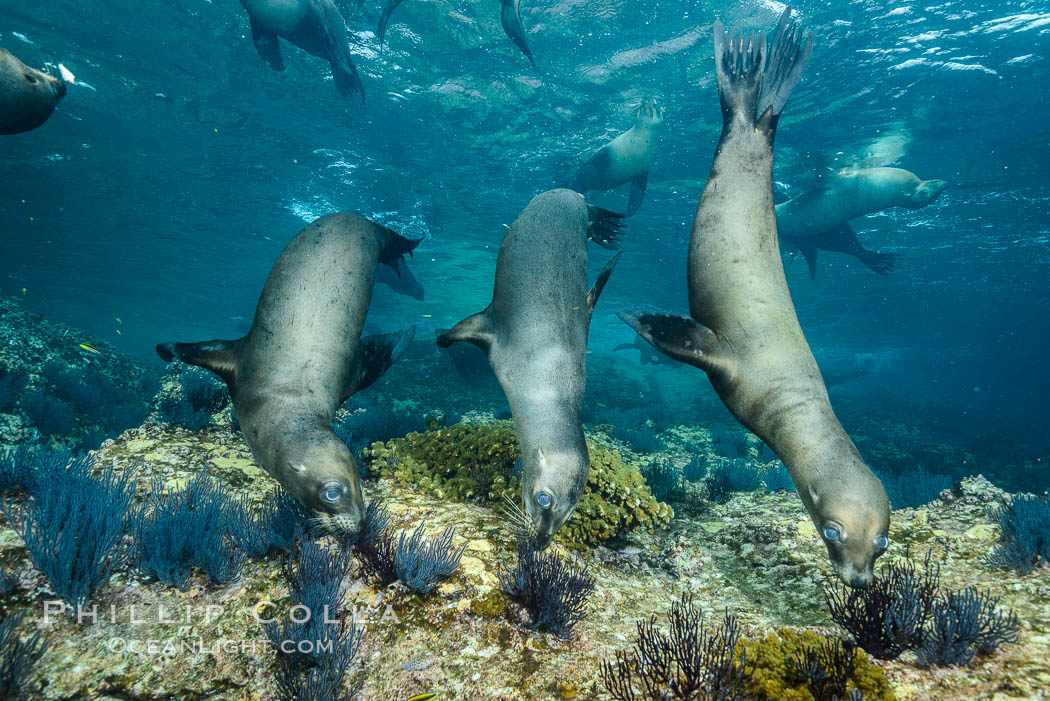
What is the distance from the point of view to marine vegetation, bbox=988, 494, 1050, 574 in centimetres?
304

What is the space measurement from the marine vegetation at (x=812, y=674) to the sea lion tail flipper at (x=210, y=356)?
4067 millimetres

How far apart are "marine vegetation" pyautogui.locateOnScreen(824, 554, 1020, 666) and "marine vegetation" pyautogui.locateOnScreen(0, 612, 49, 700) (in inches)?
162

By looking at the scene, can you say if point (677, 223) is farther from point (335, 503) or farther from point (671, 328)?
point (335, 503)

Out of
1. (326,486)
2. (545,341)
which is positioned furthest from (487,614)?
(545,341)

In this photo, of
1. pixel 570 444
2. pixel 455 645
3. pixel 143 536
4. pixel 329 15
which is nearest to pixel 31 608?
pixel 143 536

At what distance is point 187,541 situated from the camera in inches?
117

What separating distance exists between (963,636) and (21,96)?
7.13 metres

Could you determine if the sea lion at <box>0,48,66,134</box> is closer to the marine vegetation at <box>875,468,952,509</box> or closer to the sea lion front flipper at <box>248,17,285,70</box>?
the sea lion front flipper at <box>248,17,285,70</box>

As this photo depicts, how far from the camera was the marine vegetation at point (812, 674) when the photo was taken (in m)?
1.96

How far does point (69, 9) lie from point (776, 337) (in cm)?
1738

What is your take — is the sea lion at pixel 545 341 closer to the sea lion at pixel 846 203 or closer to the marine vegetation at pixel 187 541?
the marine vegetation at pixel 187 541

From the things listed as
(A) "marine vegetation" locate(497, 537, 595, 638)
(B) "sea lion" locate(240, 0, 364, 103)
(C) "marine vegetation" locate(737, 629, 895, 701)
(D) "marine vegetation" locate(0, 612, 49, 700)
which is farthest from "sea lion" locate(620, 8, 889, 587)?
(B) "sea lion" locate(240, 0, 364, 103)

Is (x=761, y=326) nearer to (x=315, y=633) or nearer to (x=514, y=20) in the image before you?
(x=315, y=633)

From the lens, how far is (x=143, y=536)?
292cm
